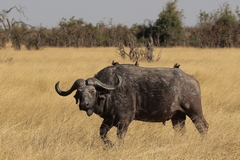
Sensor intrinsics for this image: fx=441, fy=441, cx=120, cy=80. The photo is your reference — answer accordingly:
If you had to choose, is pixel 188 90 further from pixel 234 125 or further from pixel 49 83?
pixel 49 83

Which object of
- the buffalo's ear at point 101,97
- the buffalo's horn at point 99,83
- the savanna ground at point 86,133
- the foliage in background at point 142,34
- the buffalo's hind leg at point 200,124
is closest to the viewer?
the savanna ground at point 86,133

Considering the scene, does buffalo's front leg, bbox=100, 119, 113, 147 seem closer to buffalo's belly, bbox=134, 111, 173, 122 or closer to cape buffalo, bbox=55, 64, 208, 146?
cape buffalo, bbox=55, 64, 208, 146

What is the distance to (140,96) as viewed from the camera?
5.61 m

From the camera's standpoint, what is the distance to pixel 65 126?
253 inches

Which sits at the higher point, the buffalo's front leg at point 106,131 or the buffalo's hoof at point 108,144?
the buffalo's front leg at point 106,131

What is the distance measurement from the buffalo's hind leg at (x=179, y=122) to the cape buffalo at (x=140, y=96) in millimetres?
15

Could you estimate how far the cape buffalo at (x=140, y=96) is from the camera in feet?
17.7

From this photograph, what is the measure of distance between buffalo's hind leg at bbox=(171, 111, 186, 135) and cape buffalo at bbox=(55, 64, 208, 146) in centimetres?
1

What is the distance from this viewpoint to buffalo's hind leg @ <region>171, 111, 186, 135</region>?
Result: 590 centimetres

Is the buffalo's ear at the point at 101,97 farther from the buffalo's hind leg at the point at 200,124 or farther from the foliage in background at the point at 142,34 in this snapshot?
the foliage in background at the point at 142,34

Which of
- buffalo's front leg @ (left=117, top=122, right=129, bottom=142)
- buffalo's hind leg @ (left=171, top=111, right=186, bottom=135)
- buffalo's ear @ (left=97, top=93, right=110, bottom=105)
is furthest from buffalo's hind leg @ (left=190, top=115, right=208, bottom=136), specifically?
buffalo's ear @ (left=97, top=93, right=110, bottom=105)

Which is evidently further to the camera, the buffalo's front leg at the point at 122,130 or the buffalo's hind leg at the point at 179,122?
the buffalo's hind leg at the point at 179,122

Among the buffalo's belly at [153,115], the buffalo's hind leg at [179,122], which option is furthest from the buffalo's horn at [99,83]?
the buffalo's hind leg at [179,122]

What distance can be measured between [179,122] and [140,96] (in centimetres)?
82
